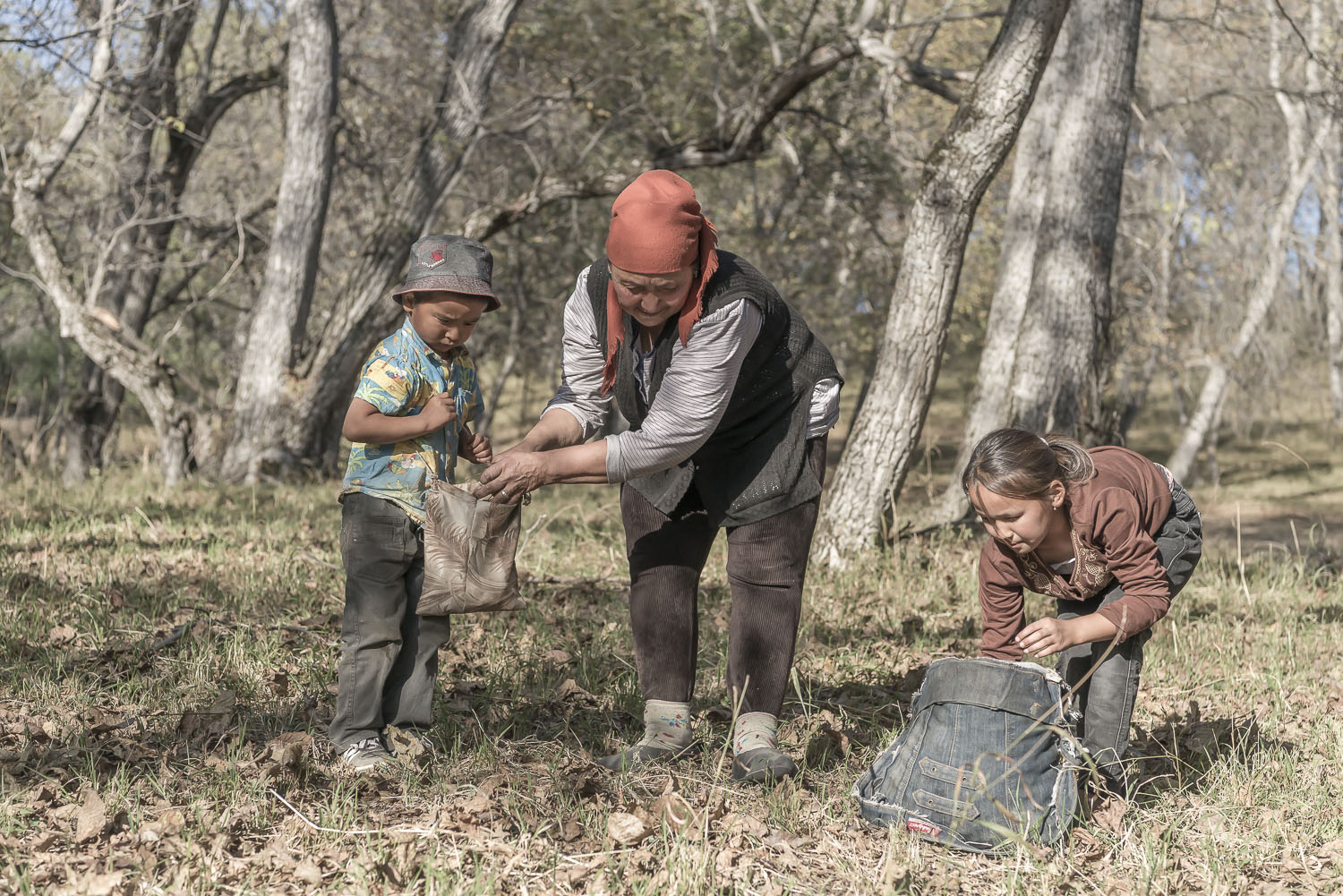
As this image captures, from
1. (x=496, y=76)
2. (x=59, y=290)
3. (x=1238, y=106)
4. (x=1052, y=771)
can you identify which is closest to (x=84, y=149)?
(x=59, y=290)

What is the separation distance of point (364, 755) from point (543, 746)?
61 centimetres

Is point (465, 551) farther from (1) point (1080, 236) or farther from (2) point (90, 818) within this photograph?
(1) point (1080, 236)

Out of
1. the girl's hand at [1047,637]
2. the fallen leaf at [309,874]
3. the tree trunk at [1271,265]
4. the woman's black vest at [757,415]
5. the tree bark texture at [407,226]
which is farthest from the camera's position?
the tree trunk at [1271,265]

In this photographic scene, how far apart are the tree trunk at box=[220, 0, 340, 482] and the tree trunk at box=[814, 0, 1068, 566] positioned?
19.0 feet

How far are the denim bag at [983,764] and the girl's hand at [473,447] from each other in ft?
5.00

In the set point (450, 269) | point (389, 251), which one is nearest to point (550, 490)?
point (389, 251)

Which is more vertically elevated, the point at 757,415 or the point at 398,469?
the point at 757,415

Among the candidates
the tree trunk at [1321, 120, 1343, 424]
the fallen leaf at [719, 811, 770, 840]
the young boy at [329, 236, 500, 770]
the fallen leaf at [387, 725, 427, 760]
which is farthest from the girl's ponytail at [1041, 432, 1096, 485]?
the tree trunk at [1321, 120, 1343, 424]

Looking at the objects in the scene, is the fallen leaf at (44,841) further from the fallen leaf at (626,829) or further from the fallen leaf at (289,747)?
the fallen leaf at (626,829)

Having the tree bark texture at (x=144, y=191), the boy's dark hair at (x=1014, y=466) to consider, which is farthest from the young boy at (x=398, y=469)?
the tree bark texture at (x=144, y=191)

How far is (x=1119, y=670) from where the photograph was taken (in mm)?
3549

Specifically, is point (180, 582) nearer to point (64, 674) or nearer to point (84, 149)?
point (64, 674)

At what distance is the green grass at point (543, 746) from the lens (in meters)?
3.04

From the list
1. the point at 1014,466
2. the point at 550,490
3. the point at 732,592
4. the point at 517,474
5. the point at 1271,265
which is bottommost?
the point at 550,490
